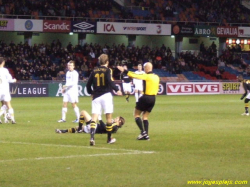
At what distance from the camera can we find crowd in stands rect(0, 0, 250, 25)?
174ft

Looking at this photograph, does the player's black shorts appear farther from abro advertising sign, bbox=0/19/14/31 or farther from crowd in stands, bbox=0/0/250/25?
crowd in stands, bbox=0/0/250/25

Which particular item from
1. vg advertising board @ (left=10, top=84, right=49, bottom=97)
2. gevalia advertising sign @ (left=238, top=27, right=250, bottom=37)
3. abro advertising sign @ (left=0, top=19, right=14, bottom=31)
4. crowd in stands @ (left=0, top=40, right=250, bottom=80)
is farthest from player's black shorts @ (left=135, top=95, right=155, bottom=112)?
gevalia advertising sign @ (left=238, top=27, right=250, bottom=37)

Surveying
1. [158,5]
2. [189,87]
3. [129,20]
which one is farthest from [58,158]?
[158,5]

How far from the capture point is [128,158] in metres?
12.1

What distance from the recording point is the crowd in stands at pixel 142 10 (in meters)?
53.1

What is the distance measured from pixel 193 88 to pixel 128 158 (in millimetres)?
38471

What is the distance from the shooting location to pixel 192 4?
64.4m

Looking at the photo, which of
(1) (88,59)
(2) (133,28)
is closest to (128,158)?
(1) (88,59)

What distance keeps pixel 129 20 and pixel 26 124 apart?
1528 inches

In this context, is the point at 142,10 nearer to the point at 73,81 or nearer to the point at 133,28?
the point at 133,28

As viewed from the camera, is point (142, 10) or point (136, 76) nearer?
point (136, 76)

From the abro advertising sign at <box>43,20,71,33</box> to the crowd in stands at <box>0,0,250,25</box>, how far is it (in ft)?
2.02

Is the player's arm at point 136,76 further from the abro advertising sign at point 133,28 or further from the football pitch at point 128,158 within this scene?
the abro advertising sign at point 133,28

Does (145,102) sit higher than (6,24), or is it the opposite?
(6,24)
